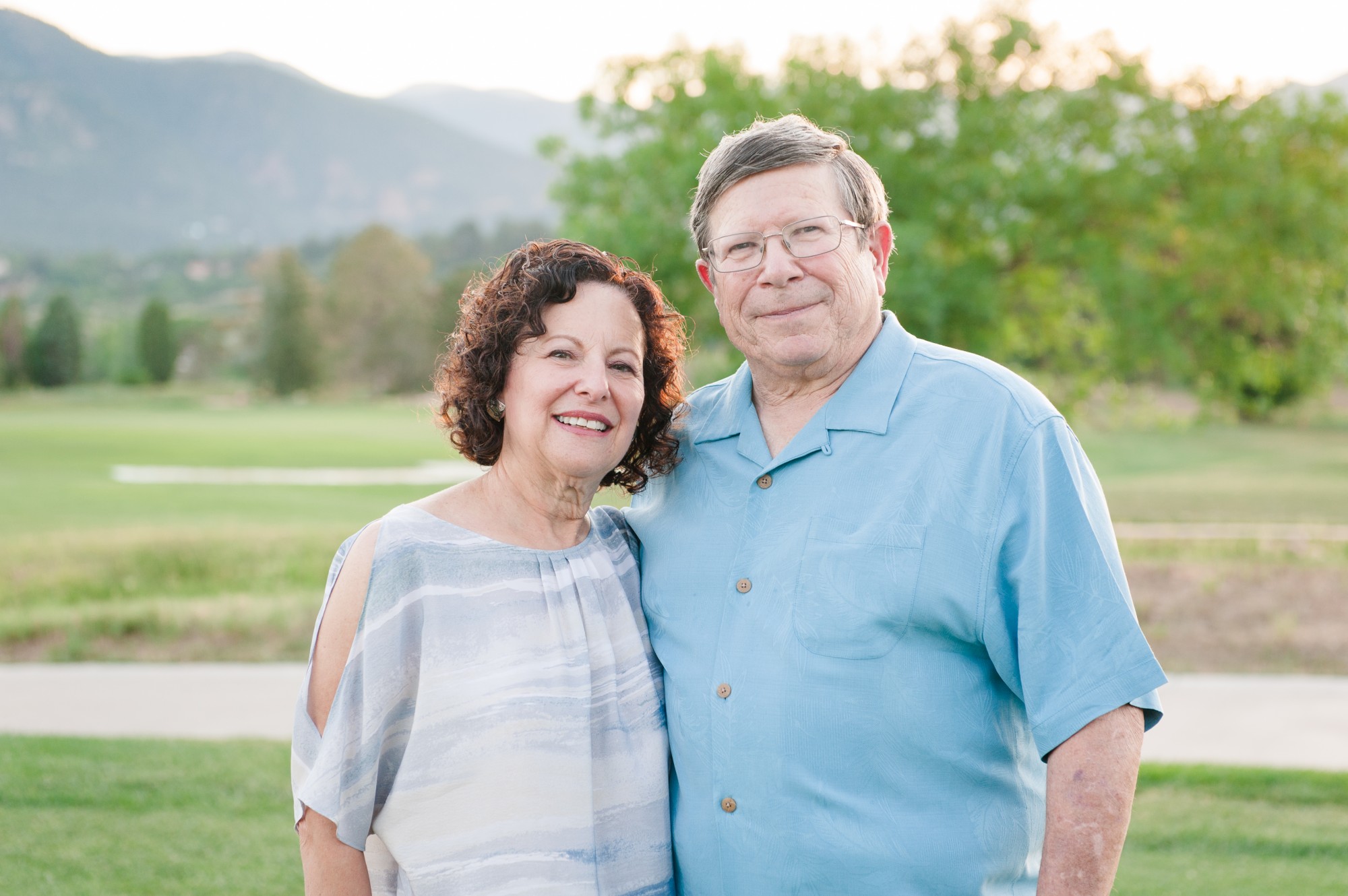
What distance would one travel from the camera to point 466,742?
1.96 meters

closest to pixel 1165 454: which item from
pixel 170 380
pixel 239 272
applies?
pixel 170 380

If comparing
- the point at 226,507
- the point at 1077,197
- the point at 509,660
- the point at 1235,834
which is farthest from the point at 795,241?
the point at 226,507

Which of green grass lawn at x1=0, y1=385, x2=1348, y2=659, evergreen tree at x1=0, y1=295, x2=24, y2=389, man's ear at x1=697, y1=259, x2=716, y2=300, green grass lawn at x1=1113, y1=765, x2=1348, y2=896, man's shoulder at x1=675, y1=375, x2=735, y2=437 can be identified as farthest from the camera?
evergreen tree at x1=0, y1=295, x2=24, y2=389

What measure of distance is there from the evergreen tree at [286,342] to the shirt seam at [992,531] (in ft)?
237

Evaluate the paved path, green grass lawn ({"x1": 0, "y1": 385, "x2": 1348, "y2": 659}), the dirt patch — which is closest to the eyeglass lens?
green grass lawn ({"x1": 0, "y1": 385, "x2": 1348, "y2": 659})

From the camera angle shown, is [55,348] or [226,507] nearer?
[226,507]

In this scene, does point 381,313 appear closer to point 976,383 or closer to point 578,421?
point 578,421

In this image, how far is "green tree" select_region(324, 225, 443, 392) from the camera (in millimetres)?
76875

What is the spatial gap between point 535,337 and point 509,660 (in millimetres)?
→ 631

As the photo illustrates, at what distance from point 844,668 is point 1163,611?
7.86 meters

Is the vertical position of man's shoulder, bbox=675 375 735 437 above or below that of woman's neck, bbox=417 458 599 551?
above

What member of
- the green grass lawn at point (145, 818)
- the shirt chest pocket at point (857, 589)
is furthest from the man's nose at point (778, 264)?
the green grass lawn at point (145, 818)

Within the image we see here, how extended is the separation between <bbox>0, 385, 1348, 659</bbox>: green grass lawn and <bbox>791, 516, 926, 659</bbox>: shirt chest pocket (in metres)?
0.88

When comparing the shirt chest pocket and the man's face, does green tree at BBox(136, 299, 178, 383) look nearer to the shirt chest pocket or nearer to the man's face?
the man's face
